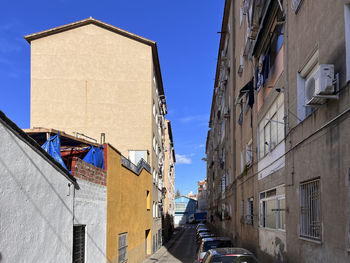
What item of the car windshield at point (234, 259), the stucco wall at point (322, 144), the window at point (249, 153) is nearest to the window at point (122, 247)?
the window at point (249, 153)

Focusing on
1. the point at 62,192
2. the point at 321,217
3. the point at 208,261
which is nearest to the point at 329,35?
the point at 321,217

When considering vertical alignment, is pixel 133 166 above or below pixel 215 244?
above

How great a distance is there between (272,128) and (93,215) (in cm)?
550

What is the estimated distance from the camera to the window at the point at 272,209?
933cm

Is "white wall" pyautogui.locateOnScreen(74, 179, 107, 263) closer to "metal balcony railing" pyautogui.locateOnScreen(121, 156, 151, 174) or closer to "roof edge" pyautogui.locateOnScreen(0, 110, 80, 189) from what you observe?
"roof edge" pyautogui.locateOnScreen(0, 110, 80, 189)

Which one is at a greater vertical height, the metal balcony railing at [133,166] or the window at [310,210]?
the metal balcony railing at [133,166]

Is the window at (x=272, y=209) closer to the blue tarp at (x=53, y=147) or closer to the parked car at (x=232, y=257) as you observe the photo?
the parked car at (x=232, y=257)

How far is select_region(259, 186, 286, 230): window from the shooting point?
367 inches

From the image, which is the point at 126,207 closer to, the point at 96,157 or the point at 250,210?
the point at 96,157

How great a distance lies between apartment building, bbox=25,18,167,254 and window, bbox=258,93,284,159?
12025 mm

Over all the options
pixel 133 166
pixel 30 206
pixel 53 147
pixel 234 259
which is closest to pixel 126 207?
pixel 133 166

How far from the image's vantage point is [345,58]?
532cm

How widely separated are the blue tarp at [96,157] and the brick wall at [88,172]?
298 millimetres

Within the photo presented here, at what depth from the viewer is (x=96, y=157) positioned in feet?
38.3
